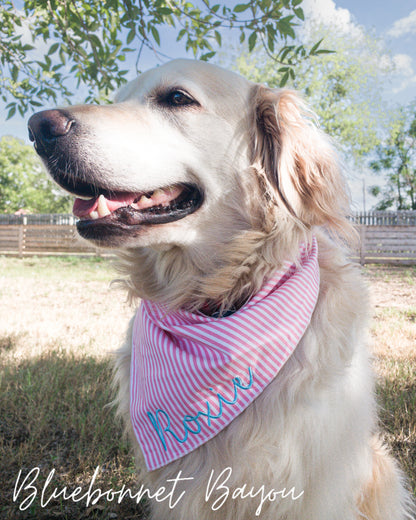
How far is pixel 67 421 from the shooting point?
2.67 metres

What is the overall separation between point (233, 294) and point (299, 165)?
67 cm

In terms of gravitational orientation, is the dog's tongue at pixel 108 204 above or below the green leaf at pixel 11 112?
below

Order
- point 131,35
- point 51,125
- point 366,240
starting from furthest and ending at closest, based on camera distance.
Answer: point 366,240 → point 131,35 → point 51,125

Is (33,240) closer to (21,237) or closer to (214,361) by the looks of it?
(21,237)

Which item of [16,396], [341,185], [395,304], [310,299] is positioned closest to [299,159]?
[341,185]

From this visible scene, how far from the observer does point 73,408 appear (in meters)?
2.81

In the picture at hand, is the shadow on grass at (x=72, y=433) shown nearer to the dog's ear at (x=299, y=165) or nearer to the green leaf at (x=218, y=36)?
the dog's ear at (x=299, y=165)

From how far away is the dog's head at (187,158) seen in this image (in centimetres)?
154

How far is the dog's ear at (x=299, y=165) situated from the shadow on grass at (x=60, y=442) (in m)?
1.71

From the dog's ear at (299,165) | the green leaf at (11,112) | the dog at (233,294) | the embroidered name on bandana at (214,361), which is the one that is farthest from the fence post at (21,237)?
the dog's ear at (299,165)

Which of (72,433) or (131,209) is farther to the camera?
(72,433)

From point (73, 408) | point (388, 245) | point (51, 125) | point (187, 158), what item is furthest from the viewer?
point (388, 245)

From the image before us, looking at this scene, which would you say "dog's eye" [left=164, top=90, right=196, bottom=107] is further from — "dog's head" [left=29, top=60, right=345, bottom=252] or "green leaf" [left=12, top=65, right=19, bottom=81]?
"green leaf" [left=12, top=65, right=19, bottom=81]

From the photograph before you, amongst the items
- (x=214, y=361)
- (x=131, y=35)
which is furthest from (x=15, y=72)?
(x=214, y=361)
